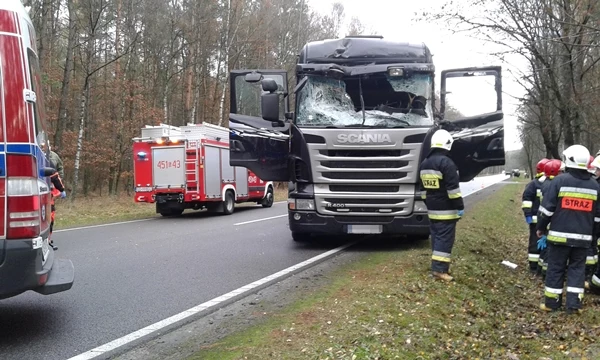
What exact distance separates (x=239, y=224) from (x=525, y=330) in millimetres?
9309

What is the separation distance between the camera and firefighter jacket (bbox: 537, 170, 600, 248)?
18.8 ft

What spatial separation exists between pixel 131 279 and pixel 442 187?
4356mm

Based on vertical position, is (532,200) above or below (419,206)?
above

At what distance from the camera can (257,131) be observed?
891 cm

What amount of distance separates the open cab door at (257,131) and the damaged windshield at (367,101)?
0.46 metres

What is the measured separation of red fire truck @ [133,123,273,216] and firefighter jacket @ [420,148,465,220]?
1077 cm

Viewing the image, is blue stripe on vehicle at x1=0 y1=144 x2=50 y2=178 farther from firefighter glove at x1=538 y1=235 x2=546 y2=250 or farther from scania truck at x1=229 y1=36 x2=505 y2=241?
firefighter glove at x1=538 y1=235 x2=546 y2=250

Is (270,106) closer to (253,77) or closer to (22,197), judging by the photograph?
(253,77)

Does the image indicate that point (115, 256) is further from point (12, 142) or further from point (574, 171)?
point (574, 171)

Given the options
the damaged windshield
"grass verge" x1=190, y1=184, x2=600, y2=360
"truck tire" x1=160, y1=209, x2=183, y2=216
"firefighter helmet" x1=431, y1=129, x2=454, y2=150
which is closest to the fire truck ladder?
"truck tire" x1=160, y1=209, x2=183, y2=216

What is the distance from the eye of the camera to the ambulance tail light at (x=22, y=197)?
4090 mm

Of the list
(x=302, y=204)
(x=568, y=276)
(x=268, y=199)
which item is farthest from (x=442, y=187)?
(x=268, y=199)

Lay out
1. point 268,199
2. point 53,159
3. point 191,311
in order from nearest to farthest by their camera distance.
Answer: point 191,311 < point 53,159 < point 268,199

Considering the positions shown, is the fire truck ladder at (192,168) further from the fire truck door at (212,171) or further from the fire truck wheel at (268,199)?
the fire truck wheel at (268,199)
